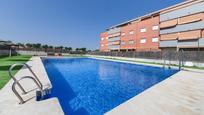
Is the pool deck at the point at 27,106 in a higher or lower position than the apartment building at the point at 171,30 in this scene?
lower

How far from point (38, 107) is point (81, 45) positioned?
226 feet

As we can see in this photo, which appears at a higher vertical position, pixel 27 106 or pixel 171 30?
pixel 171 30

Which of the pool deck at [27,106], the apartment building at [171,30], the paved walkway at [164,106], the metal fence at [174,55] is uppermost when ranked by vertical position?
the apartment building at [171,30]

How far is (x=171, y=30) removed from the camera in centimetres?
3022

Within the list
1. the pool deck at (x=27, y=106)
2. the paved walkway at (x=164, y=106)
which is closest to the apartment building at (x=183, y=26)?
the paved walkway at (x=164, y=106)

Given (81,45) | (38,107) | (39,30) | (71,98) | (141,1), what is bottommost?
(71,98)

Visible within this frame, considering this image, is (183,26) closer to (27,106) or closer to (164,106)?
(164,106)

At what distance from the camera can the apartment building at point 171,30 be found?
2555 centimetres

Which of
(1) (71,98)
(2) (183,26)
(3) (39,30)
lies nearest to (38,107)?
(1) (71,98)

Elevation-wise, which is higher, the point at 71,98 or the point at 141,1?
the point at 141,1

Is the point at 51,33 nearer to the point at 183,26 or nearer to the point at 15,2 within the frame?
the point at 15,2

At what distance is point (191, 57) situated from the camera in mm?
21047

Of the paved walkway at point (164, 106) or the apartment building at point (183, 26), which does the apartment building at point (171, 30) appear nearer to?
the apartment building at point (183, 26)

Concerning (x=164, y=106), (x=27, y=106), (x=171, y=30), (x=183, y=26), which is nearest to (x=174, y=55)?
(x=183, y=26)
